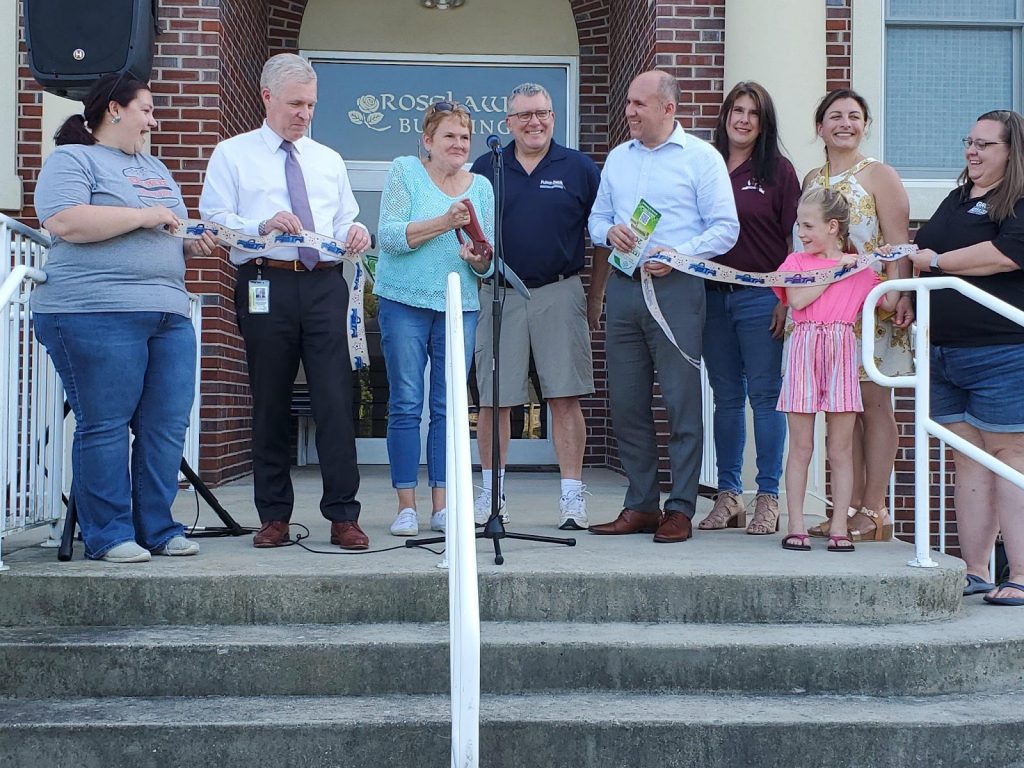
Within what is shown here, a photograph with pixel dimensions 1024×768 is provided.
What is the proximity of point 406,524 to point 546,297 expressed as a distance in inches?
46.1

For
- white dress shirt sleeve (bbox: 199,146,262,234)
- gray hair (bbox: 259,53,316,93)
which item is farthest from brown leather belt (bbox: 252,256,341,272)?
gray hair (bbox: 259,53,316,93)

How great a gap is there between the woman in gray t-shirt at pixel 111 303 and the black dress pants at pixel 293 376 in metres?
0.35

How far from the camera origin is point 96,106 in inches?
167

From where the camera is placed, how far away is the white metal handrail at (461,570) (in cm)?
252

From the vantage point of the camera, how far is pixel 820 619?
3.95 metres

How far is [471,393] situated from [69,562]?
180 inches

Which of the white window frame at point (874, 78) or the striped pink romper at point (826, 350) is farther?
the white window frame at point (874, 78)

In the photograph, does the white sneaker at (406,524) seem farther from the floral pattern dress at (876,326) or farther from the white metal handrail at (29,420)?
the floral pattern dress at (876,326)

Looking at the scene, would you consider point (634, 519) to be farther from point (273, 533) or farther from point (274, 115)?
point (274, 115)

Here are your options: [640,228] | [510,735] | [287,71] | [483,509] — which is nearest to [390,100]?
[287,71]

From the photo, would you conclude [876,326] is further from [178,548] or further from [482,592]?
[178,548]

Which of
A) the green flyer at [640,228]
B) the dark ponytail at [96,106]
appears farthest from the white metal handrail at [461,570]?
the dark ponytail at [96,106]

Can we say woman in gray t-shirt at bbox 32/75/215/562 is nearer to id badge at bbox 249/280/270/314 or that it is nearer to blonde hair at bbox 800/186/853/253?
id badge at bbox 249/280/270/314

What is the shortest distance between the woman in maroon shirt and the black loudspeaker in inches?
107
